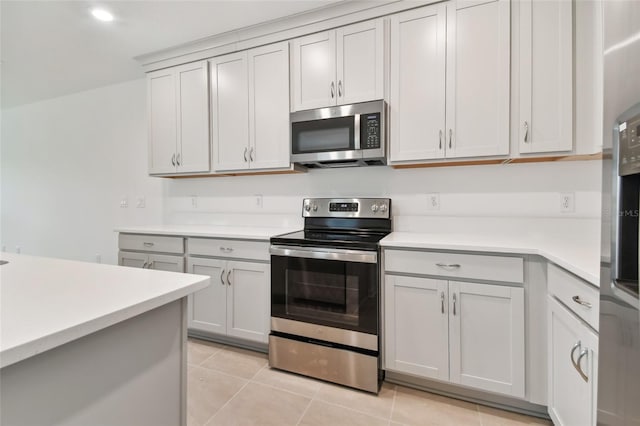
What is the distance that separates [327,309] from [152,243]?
162 cm

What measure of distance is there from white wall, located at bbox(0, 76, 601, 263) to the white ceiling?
493mm

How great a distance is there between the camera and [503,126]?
1768mm

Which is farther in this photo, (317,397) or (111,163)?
(111,163)

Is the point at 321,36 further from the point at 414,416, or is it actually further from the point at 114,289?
the point at 414,416

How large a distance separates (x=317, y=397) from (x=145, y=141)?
3.12 m

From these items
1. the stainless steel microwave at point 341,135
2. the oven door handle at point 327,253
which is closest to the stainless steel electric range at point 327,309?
the oven door handle at point 327,253

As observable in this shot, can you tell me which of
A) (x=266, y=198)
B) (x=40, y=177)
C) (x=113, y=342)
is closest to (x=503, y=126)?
(x=266, y=198)

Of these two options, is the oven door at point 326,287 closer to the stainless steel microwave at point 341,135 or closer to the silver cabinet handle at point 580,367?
the stainless steel microwave at point 341,135

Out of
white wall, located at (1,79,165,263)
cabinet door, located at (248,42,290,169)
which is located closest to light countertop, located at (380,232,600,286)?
cabinet door, located at (248,42,290,169)

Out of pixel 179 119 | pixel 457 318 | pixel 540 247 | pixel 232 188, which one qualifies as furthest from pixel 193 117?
pixel 540 247

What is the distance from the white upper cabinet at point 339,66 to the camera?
2.02 m

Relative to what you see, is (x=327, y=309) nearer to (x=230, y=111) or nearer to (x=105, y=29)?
(x=230, y=111)

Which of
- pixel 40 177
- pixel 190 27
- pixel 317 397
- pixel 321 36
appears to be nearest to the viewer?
pixel 317 397

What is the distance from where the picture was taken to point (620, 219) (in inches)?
24.6
